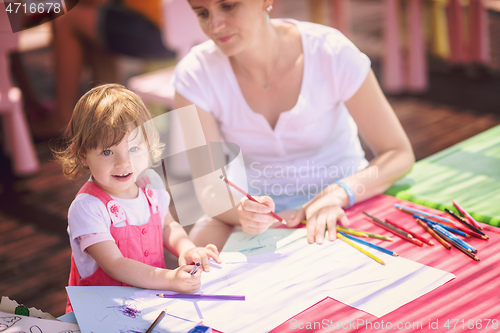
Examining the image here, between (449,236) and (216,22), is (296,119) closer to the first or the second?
(216,22)

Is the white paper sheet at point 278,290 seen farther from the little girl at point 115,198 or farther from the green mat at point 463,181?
the green mat at point 463,181

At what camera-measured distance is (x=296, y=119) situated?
1.29 meters

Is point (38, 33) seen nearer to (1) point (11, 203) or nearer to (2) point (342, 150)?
(1) point (11, 203)

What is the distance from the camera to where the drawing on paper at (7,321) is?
0.78 metres

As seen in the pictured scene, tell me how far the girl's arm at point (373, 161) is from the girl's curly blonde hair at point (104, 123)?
0.38 meters

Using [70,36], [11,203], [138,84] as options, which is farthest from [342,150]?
[70,36]

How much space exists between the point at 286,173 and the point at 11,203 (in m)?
1.91

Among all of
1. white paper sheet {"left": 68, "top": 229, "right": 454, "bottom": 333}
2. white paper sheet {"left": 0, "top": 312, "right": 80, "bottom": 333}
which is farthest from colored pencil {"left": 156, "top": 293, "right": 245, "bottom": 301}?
white paper sheet {"left": 0, "top": 312, "right": 80, "bottom": 333}

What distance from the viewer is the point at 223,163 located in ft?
3.25

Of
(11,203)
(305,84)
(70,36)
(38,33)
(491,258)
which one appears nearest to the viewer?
(491,258)

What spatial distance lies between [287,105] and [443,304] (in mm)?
677

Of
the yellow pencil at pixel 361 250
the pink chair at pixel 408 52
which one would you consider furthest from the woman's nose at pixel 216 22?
the pink chair at pixel 408 52

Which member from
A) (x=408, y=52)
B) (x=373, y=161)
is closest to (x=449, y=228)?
(x=373, y=161)

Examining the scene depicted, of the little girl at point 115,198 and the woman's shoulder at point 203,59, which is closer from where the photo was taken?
the little girl at point 115,198
